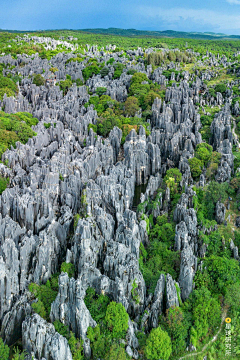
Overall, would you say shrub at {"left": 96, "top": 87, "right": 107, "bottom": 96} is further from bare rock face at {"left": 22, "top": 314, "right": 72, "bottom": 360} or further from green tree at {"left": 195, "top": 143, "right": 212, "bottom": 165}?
bare rock face at {"left": 22, "top": 314, "right": 72, "bottom": 360}

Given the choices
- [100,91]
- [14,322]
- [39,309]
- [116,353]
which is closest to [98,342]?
[116,353]

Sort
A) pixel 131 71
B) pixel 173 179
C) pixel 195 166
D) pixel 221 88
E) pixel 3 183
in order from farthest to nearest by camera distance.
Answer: pixel 131 71
pixel 221 88
pixel 195 166
pixel 173 179
pixel 3 183

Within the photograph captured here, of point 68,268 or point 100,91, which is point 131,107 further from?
point 68,268

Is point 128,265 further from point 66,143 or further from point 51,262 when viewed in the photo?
point 66,143

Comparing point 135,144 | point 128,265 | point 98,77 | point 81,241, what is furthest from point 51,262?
point 98,77

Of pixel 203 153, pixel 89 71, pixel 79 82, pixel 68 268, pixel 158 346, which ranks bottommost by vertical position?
pixel 158 346

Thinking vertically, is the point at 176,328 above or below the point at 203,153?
below

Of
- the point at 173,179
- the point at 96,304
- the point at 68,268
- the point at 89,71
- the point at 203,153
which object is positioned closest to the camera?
the point at 96,304
